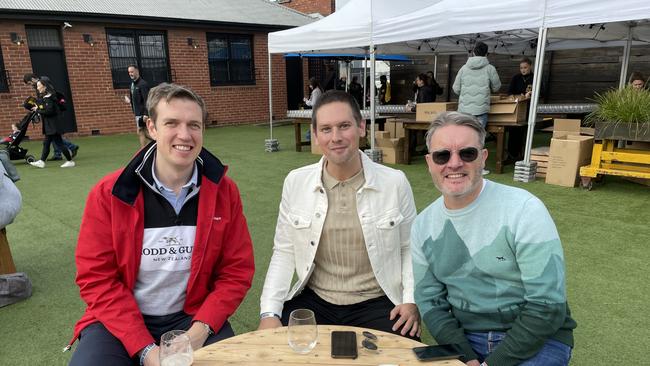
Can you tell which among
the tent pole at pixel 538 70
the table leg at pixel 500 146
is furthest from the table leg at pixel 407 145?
the tent pole at pixel 538 70

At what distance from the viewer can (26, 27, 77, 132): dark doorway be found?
11219 millimetres

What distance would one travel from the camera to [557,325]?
1.57 metres

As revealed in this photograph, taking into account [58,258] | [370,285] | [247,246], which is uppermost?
[247,246]

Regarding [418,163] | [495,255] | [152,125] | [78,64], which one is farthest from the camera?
[78,64]

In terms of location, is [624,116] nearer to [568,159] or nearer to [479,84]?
[568,159]

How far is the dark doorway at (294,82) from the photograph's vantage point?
16469mm

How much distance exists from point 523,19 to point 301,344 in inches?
217

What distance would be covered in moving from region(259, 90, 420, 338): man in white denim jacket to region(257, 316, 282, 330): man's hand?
0.04ft

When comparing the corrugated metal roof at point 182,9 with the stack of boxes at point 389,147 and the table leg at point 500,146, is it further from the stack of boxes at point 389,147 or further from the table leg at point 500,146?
the table leg at point 500,146

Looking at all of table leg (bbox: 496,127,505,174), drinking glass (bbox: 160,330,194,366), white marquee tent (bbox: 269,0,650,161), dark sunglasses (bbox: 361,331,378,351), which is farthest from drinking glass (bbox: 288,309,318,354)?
table leg (bbox: 496,127,505,174)

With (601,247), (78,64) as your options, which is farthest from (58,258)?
(78,64)

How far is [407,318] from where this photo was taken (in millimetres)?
1996

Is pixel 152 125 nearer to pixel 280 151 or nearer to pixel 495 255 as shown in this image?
pixel 495 255

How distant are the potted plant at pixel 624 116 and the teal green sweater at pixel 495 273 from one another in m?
4.64
